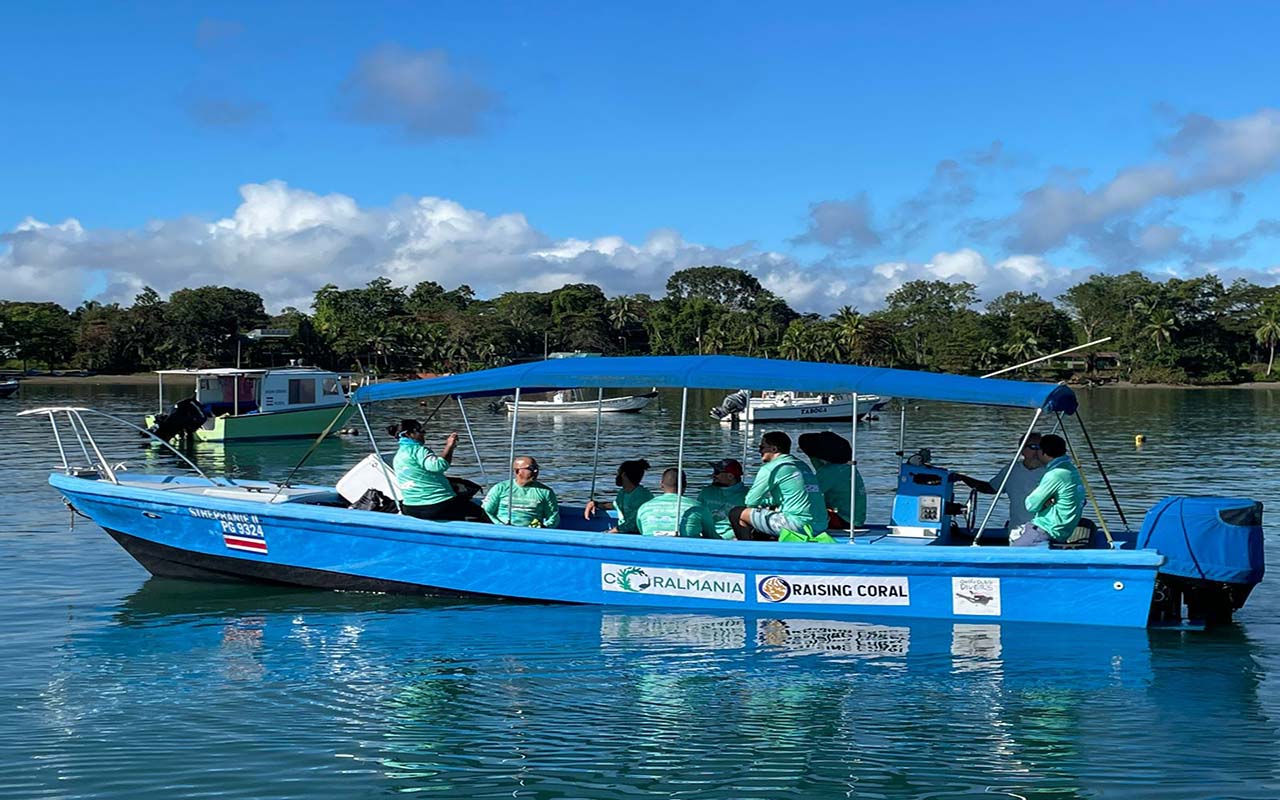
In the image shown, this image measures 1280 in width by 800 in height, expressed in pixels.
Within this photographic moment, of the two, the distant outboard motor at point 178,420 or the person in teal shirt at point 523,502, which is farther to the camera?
the distant outboard motor at point 178,420

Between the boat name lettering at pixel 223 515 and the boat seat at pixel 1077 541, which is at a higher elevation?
the boat seat at pixel 1077 541

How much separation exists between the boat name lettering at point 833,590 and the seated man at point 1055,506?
1.11m

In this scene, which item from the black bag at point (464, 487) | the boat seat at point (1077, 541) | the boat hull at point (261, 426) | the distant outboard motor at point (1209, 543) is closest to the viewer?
the distant outboard motor at point (1209, 543)

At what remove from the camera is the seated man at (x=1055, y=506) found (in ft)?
32.1

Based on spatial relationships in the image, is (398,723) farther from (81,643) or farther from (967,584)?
(967,584)

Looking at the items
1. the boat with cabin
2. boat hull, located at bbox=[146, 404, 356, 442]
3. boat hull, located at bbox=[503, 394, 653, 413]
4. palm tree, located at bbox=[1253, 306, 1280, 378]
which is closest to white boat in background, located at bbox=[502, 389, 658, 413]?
boat hull, located at bbox=[503, 394, 653, 413]

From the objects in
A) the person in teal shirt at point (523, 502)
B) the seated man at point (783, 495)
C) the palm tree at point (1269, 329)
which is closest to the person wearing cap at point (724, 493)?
the seated man at point (783, 495)

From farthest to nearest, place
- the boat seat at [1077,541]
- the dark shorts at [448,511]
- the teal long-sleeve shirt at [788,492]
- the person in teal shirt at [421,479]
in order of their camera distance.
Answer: the dark shorts at [448,511] < the person in teal shirt at [421,479] < the teal long-sleeve shirt at [788,492] < the boat seat at [1077,541]

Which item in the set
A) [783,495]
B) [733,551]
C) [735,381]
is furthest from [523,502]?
[783,495]

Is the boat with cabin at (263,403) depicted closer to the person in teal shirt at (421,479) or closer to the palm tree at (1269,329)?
the person in teal shirt at (421,479)

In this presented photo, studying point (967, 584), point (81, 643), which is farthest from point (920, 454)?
point (81, 643)

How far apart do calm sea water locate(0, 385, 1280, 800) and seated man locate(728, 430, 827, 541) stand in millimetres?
880

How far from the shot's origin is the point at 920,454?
464 inches

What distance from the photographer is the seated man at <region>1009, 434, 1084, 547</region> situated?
9.79 meters
